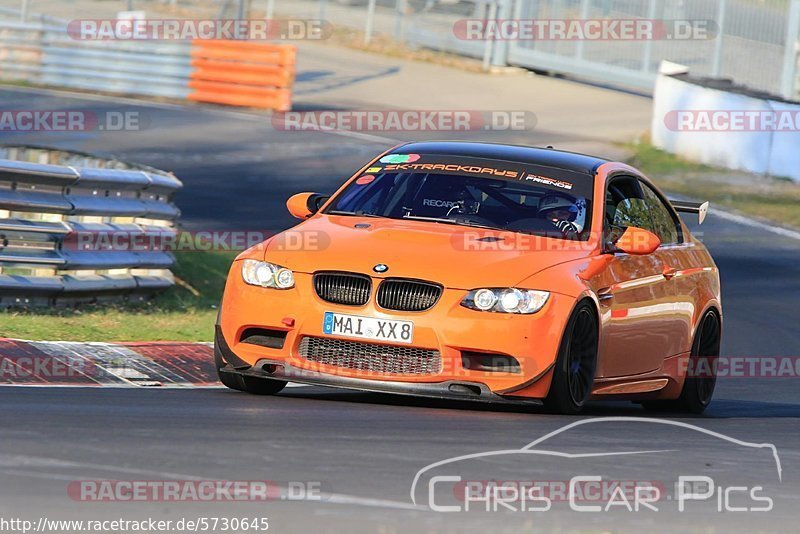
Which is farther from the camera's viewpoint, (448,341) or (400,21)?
(400,21)

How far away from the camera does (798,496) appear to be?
22.6ft

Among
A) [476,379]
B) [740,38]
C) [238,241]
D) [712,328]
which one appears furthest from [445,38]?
[476,379]

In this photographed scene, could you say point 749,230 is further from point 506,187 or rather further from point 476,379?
point 476,379

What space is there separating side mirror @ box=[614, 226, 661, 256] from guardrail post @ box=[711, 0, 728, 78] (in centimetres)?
2325

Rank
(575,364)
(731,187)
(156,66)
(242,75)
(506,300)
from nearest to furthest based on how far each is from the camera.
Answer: (506,300)
(575,364)
(731,187)
(242,75)
(156,66)

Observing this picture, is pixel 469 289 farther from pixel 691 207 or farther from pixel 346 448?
pixel 691 207

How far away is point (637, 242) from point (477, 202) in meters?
0.93

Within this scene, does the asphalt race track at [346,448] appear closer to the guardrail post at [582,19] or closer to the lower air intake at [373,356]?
the lower air intake at [373,356]

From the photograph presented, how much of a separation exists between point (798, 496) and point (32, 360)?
15.1 feet

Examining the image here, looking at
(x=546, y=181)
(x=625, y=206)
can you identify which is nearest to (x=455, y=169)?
(x=546, y=181)

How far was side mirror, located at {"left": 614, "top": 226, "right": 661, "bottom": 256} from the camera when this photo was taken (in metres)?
9.35

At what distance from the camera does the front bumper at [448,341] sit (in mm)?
8375

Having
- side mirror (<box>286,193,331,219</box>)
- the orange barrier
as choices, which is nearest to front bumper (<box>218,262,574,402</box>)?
side mirror (<box>286,193,331,219</box>)

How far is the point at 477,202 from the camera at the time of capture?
31.4 ft
